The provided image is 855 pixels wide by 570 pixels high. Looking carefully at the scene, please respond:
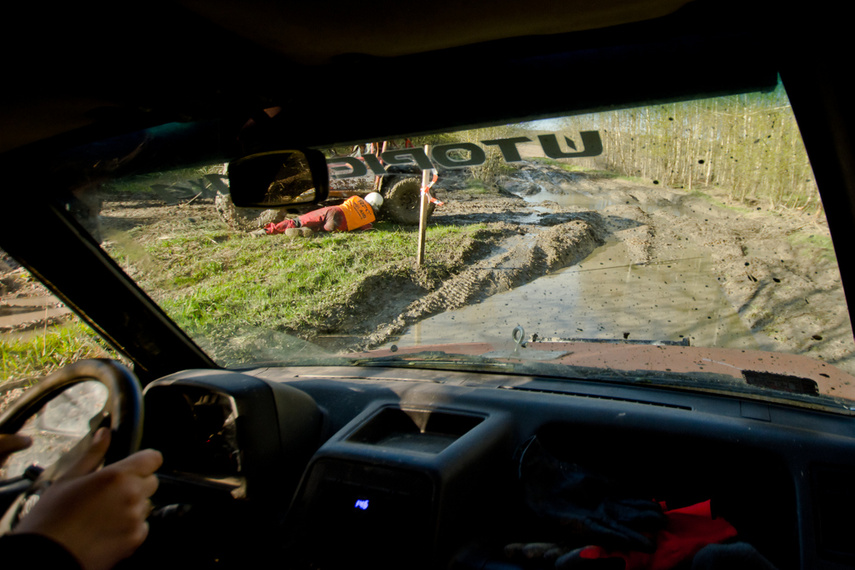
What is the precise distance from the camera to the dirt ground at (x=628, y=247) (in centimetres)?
176

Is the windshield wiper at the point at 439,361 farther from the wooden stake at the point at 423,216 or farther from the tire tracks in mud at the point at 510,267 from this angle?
the wooden stake at the point at 423,216

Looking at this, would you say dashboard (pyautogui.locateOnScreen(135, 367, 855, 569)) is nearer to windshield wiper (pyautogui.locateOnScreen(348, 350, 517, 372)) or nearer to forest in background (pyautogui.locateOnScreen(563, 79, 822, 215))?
windshield wiper (pyautogui.locateOnScreen(348, 350, 517, 372))

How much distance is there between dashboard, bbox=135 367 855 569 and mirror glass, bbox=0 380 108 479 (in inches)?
12.5

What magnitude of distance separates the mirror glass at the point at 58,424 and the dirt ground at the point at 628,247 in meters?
0.93

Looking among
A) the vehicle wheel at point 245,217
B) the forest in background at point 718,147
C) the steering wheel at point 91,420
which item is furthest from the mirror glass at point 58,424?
the forest in background at point 718,147

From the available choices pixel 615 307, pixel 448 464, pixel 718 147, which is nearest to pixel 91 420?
pixel 448 464

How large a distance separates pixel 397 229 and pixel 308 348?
91cm

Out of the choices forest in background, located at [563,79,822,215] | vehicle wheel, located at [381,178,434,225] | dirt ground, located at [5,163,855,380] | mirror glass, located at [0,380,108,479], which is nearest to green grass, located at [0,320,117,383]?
dirt ground, located at [5,163,855,380]

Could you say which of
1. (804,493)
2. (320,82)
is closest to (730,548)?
(804,493)

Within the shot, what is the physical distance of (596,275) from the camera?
2.47 m

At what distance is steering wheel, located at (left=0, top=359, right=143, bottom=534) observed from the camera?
6.02ft

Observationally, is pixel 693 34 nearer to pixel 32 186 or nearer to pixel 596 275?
pixel 596 275

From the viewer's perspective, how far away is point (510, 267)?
116 inches

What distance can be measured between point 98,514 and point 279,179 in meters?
1.35
